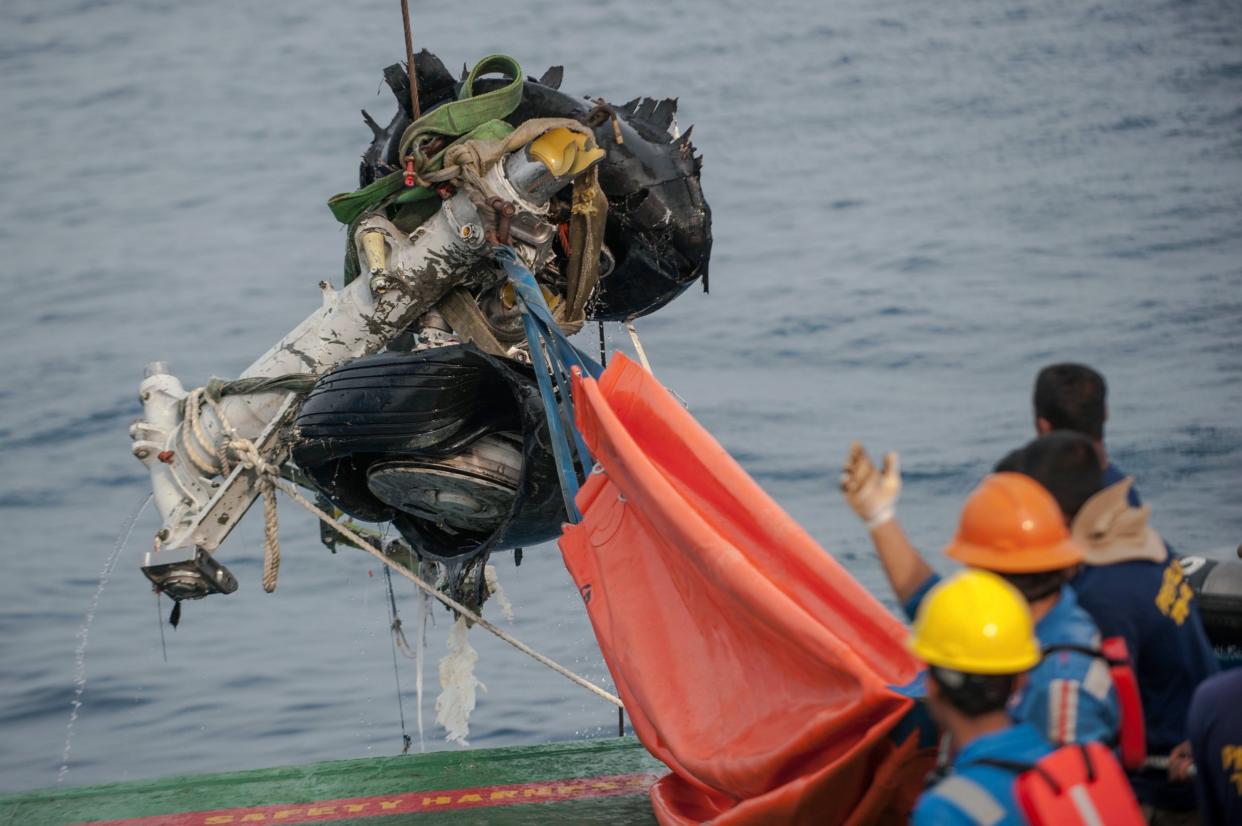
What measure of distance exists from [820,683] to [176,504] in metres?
3.22

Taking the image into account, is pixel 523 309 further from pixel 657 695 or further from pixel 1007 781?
→ pixel 1007 781

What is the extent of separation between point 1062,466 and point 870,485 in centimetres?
41

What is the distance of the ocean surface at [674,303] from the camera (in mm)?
10875

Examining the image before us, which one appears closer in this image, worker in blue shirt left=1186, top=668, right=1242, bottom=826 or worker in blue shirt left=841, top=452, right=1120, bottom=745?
worker in blue shirt left=841, top=452, right=1120, bottom=745

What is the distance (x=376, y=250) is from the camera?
20.2 feet

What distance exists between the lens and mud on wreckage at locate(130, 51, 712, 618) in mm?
5887

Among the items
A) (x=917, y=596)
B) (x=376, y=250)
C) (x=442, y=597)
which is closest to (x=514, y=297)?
(x=376, y=250)

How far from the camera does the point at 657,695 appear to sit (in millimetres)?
4809

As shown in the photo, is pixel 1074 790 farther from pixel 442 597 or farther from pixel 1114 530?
pixel 442 597

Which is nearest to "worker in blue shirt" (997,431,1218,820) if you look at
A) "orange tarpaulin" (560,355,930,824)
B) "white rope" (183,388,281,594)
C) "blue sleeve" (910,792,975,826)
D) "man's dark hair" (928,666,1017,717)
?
"orange tarpaulin" (560,355,930,824)

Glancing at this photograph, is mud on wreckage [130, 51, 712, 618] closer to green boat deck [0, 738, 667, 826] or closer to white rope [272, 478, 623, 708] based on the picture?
white rope [272, 478, 623, 708]

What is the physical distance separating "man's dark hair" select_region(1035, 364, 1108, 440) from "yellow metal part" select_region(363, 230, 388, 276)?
308 cm

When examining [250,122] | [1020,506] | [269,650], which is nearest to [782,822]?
[1020,506]

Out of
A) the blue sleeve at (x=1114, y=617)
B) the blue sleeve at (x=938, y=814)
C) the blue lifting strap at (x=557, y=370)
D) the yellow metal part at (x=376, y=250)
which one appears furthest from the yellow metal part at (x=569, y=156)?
the blue sleeve at (x=938, y=814)
